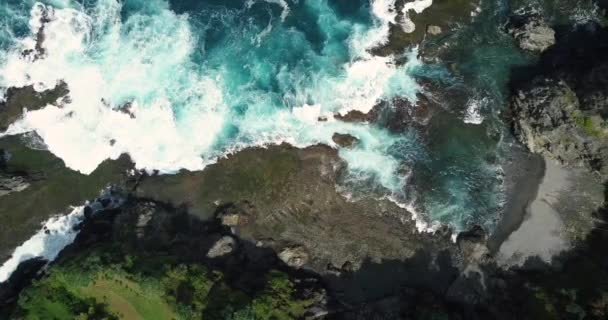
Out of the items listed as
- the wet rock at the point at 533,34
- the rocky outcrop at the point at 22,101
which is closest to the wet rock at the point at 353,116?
the wet rock at the point at 533,34

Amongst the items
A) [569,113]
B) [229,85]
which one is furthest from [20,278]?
[569,113]

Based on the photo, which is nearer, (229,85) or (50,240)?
(50,240)

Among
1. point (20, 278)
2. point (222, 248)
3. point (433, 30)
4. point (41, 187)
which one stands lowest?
point (20, 278)

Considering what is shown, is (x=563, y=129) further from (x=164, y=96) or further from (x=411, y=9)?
(x=164, y=96)

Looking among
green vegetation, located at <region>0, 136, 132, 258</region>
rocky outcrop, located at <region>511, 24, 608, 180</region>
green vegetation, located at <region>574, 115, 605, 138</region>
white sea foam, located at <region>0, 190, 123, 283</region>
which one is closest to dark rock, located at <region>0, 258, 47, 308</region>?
white sea foam, located at <region>0, 190, 123, 283</region>

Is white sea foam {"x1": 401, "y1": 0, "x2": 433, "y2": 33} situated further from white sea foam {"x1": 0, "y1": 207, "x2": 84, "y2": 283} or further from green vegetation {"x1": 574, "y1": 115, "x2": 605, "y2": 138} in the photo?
white sea foam {"x1": 0, "y1": 207, "x2": 84, "y2": 283}

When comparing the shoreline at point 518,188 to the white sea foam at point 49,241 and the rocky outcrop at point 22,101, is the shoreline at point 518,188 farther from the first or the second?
the rocky outcrop at point 22,101

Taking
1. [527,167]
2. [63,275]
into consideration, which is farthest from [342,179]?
[63,275]
